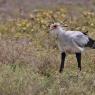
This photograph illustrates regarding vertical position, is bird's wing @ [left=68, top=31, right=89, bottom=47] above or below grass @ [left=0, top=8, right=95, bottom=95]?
above

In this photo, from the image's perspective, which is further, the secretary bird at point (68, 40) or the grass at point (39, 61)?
the secretary bird at point (68, 40)

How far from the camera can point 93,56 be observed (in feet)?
32.9

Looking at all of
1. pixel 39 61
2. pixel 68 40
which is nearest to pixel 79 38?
pixel 68 40

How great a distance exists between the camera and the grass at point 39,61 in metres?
7.59

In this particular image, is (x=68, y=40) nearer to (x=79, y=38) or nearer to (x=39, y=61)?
(x=79, y=38)

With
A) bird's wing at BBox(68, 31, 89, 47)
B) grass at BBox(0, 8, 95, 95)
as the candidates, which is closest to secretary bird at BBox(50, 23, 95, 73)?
bird's wing at BBox(68, 31, 89, 47)

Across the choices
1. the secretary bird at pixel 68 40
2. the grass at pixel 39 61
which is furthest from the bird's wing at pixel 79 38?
the grass at pixel 39 61

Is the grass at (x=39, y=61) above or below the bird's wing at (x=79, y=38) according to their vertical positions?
below

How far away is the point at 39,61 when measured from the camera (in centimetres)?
940

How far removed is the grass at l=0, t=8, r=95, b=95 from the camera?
24.9 ft

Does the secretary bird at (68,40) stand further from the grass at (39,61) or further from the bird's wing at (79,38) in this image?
the grass at (39,61)

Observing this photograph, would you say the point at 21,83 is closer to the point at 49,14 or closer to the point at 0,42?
the point at 0,42

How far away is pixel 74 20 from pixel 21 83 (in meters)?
6.01

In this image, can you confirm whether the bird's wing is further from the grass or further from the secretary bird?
the grass
